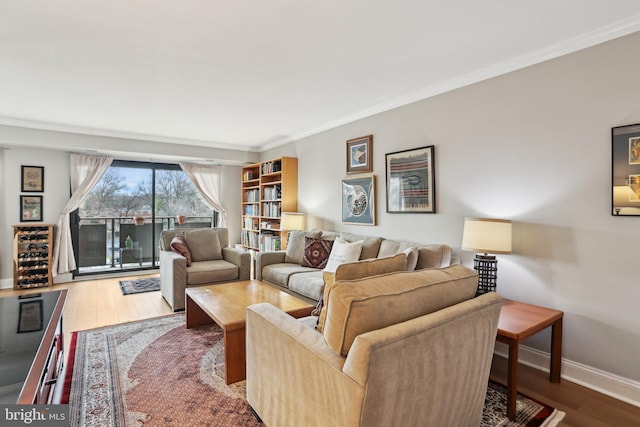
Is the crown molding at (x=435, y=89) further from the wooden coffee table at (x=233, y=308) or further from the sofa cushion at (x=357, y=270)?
the wooden coffee table at (x=233, y=308)

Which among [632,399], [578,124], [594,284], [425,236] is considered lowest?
[632,399]

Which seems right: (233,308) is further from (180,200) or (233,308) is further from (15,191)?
(15,191)

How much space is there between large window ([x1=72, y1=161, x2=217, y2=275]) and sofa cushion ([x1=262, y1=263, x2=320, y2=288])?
112 inches

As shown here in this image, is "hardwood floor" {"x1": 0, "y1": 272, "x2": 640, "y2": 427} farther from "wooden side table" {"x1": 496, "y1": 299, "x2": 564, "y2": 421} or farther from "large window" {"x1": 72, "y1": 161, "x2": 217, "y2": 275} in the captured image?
"large window" {"x1": 72, "y1": 161, "x2": 217, "y2": 275}

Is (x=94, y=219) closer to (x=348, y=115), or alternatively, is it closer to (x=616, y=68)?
(x=348, y=115)

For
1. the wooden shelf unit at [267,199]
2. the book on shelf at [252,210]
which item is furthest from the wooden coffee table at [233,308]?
the book on shelf at [252,210]

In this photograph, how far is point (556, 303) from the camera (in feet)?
7.89

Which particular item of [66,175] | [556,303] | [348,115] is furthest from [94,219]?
[556,303]

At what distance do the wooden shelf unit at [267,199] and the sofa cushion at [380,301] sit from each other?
3.81 m

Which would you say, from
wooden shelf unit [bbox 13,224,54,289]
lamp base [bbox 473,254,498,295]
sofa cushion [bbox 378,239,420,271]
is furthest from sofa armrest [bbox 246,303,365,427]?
wooden shelf unit [bbox 13,224,54,289]

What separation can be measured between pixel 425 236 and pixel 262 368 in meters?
2.18

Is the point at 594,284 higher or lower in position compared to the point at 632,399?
higher

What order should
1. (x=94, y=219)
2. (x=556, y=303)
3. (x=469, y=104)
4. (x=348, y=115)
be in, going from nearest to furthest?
(x=556, y=303) → (x=469, y=104) → (x=348, y=115) → (x=94, y=219)

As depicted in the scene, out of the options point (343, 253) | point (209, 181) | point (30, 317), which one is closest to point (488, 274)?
point (343, 253)
